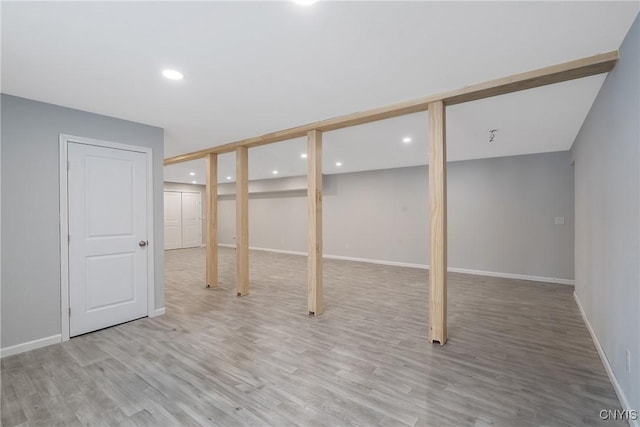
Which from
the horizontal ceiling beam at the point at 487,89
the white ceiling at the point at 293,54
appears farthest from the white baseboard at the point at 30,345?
the horizontal ceiling beam at the point at 487,89

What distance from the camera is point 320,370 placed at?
248 cm

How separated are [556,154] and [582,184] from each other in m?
2.37

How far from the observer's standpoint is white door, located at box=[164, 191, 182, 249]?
10.5 metres

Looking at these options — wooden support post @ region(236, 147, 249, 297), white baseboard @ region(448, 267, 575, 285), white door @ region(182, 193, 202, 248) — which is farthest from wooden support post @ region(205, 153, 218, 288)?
white door @ region(182, 193, 202, 248)

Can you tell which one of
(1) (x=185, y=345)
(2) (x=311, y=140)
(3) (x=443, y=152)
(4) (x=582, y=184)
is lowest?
(1) (x=185, y=345)

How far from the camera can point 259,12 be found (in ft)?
5.39

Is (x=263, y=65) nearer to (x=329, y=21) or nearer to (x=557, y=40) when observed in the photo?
(x=329, y=21)

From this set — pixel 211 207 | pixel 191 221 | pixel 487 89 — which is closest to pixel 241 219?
pixel 211 207

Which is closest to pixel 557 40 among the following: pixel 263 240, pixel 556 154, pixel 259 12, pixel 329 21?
pixel 329 21

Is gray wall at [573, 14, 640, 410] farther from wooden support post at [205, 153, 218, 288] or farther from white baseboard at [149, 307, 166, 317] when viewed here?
wooden support post at [205, 153, 218, 288]

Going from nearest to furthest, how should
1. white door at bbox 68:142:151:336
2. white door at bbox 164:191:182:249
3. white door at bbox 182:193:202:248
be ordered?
1. white door at bbox 68:142:151:336
2. white door at bbox 164:191:182:249
3. white door at bbox 182:193:202:248

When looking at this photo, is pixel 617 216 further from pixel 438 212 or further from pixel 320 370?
pixel 320 370

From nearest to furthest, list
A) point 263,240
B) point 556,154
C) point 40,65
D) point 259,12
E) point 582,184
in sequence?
1. point 259,12
2. point 40,65
3. point 582,184
4. point 556,154
5. point 263,240

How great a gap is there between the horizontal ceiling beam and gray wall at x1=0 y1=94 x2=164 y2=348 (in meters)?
2.52
